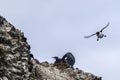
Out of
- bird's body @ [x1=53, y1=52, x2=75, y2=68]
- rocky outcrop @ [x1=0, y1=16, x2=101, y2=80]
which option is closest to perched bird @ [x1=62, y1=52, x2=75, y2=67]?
bird's body @ [x1=53, y1=52, x2=75, y2=68]

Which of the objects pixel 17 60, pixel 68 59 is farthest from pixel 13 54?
pixel 68 59

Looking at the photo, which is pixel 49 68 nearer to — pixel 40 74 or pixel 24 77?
pixel 40 74

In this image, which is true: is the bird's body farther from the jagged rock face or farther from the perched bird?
the jagged rock face

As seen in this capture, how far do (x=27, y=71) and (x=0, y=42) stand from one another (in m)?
3.39

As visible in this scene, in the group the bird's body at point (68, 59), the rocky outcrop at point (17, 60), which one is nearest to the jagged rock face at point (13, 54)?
the rocky outcrop at point (17, 60)

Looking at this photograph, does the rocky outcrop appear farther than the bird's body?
No

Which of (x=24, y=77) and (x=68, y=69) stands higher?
(x=68, y=69)

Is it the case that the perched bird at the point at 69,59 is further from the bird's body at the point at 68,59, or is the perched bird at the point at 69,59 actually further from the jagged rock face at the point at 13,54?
the jagged rock face at the point at 13,54

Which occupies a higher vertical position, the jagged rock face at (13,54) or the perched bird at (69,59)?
the perched bird at (69,59)

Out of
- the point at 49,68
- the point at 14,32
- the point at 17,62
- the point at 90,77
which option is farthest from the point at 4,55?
the point at 90,77

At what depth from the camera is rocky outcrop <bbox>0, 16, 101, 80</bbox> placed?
43969 millimetres

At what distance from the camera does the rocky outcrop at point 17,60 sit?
44.0 metres

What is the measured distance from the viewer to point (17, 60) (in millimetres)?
45500

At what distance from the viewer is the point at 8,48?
46.2 metres
